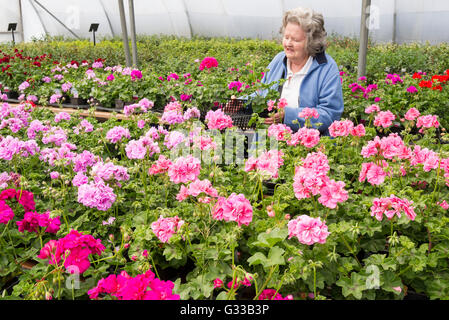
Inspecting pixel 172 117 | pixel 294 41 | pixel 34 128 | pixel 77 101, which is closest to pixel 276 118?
pixel 294 41

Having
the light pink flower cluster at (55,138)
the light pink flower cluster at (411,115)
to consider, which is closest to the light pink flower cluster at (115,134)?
the light pink flower cluster at (55,138)

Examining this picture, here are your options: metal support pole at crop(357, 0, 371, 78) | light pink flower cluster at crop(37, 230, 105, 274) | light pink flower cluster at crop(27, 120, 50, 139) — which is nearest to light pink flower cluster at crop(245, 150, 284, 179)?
light pink flower cluster at crop(37, 230, 105, 274)

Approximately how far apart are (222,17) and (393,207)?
11.3 meters

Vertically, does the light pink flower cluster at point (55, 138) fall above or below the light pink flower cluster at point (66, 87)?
below

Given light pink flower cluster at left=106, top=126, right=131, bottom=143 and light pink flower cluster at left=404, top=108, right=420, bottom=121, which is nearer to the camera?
light pink flower cluster at left=106, top=126, right=131, bottom=143

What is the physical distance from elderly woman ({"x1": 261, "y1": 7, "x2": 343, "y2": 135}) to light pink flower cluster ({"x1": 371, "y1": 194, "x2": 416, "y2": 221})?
44.7 inches

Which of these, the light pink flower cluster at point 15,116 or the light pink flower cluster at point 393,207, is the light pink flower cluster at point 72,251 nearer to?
the light pink flower cluster at point 393,207

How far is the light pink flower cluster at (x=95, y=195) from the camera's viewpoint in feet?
4.88

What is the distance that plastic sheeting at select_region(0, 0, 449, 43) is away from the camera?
9.24m

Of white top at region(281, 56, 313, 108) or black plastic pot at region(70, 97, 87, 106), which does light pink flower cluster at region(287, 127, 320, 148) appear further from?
black plastic pot at region(70, 97, 87, 106)

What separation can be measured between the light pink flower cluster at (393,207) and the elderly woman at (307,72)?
1.14 meters

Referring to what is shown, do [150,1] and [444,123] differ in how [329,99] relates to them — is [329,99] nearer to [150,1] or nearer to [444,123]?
[444,123]
